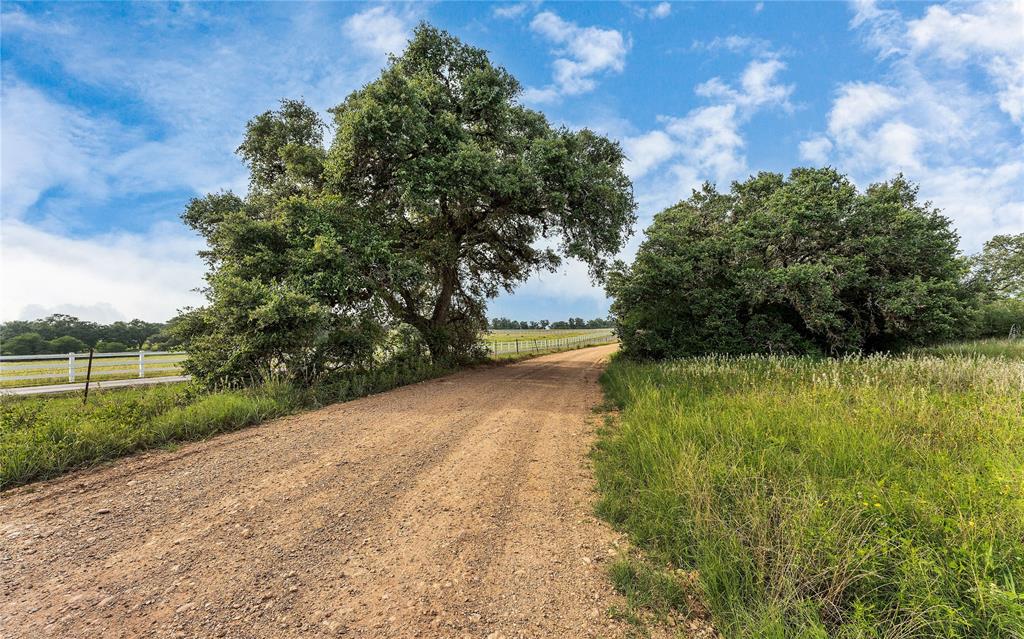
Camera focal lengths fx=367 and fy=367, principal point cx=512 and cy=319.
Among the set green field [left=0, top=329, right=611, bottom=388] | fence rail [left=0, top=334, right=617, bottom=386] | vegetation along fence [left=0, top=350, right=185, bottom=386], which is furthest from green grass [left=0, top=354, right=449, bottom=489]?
vegetation along fence [left=0, top=350, right=185, bottom=386]

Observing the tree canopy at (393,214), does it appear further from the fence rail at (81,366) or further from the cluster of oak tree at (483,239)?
the fence rail at (81,366)

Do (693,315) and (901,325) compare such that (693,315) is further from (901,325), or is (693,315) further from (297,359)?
(297,359)

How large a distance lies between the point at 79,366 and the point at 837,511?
69.1 ft

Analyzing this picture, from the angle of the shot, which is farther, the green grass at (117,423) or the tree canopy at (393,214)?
the tree canopy at (393,214)

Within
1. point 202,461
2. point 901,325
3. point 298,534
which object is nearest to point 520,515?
point 298,534

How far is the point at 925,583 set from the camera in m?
1.98

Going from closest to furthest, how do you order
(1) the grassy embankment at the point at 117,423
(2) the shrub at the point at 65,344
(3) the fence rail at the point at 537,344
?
(1) the grassy embankment at the point at 117,423, (3) the fence rail at the point at 537,344, (2) the shrub at the point at 65,344

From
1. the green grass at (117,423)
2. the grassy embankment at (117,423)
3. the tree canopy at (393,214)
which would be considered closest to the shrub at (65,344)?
the tree canopy at (393,214)

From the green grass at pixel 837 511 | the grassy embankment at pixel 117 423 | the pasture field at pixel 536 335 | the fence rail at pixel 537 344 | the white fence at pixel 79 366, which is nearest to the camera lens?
→ the green grass at pixel 837 511

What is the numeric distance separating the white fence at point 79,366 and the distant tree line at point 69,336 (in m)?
7.07

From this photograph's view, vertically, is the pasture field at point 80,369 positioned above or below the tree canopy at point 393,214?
below

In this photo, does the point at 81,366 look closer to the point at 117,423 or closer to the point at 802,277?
the point at 117,423

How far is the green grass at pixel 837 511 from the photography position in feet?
6.42

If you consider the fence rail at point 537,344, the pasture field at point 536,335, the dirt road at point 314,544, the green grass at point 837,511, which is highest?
the pasture field at point 536,335
